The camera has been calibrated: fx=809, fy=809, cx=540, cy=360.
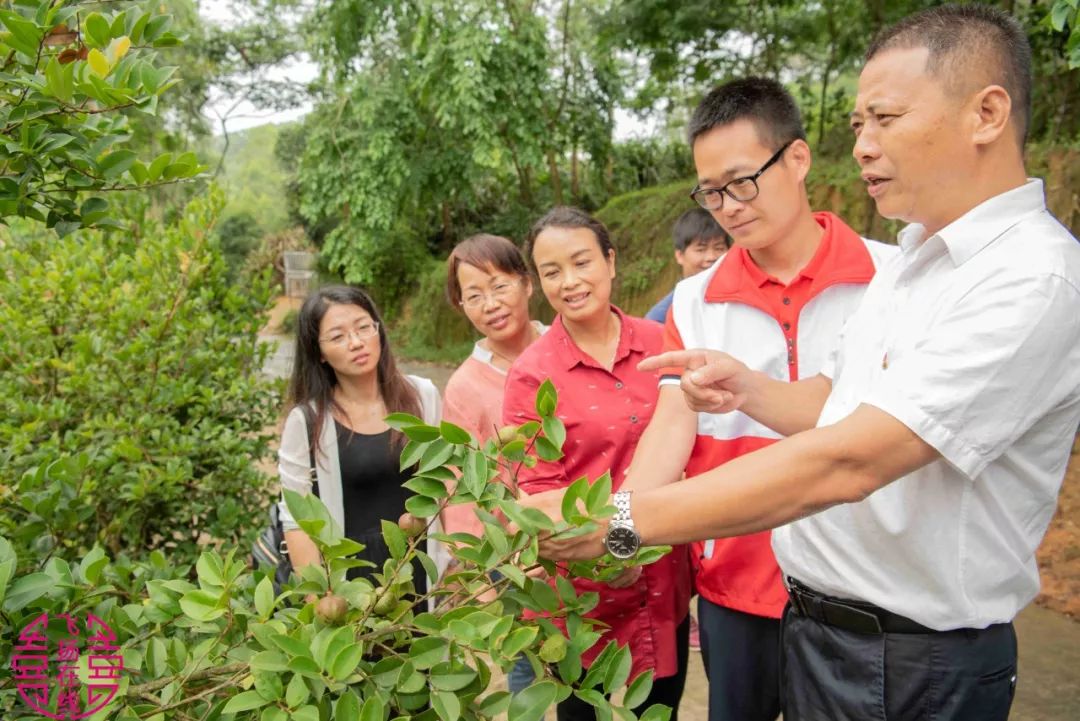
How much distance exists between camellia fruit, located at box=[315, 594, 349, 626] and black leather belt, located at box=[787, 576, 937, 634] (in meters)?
0.89

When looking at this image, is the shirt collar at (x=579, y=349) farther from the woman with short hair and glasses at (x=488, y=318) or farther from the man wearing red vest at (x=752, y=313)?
the woman with short hair and glasses at (x=488, y=318)

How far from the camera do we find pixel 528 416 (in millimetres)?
2184

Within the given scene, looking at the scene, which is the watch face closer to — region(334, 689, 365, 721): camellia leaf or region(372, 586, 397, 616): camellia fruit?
region(372, 586, 397, 616): camellia fruit

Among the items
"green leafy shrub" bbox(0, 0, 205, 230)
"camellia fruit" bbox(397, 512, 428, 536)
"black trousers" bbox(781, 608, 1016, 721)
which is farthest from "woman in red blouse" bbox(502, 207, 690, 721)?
"green leafy shrub" bbox(0, 0, 205, 230)

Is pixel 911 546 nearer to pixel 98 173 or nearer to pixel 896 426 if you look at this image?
pixel 896 426

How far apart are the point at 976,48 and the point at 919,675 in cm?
105

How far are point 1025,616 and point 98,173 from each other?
177 inches

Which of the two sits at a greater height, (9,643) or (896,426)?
(896,426)

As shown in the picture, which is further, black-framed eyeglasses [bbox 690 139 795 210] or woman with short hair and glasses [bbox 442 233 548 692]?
woman with short hair and glasses [bbox 442 233 548 692]

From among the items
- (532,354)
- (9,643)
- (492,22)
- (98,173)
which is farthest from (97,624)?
(492,22)

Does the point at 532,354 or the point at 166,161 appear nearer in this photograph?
the point at 166,161

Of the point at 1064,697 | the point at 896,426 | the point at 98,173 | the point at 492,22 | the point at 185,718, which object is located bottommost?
the point at 1064,697

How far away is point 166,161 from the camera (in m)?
1.47

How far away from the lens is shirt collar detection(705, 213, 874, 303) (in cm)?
190
